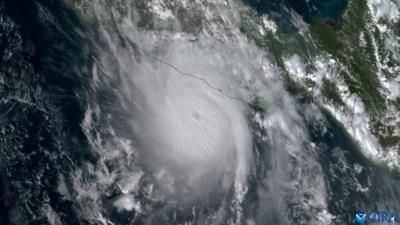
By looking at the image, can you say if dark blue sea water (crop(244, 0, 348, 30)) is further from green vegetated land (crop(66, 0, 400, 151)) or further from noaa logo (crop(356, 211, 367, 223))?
noaa logo (crop(356, 211, 367, 223))

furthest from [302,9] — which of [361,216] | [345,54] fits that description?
[361,216]

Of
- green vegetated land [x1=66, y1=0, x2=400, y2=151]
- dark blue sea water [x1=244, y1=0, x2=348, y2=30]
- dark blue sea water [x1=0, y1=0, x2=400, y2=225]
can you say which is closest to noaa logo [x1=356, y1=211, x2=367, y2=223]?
dark blue sea water [x1=0, y1=0, x2=400, y2=225]

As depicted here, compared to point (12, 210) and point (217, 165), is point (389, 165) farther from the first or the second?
point (12, 210)

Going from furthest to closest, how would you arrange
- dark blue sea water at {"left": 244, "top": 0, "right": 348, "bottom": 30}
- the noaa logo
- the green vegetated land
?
dark blue sea water at {"left": 244, "top": 0, "right": 348, "bottom": 30}
the green vegetated land
the noaa logo

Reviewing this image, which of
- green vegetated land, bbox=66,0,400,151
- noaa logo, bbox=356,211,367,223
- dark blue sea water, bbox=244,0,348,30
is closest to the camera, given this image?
noaa logo, bbox=356,211,367,223

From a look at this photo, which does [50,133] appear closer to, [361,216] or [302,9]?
[302,9]

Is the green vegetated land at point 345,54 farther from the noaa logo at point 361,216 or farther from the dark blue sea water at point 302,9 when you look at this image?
the noaa logo at point 361,216

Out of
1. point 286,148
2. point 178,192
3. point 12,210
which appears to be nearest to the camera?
point 12,210

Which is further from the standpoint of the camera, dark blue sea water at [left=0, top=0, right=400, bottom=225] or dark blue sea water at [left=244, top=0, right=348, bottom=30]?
dark blue sea water at [left=244, top=0, right=348, bottom=30]

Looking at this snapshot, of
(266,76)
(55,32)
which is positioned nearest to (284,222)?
(266,76)
